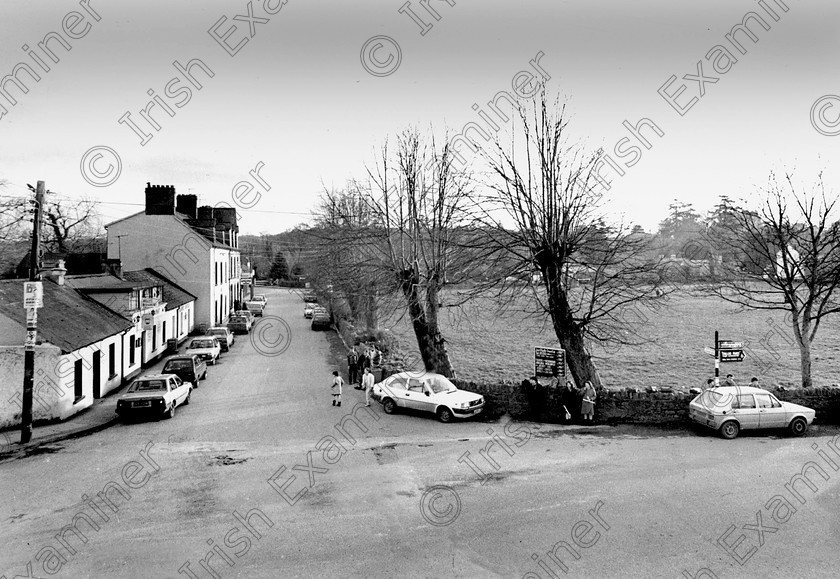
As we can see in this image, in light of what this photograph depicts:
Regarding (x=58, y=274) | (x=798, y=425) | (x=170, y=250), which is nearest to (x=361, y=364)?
(x=58, y=274)

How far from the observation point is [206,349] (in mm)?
28828

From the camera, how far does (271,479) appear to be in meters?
12.0

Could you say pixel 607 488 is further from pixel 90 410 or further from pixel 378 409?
pixel 90 410

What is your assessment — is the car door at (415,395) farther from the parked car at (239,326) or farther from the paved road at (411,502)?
the parked car at (239,326)

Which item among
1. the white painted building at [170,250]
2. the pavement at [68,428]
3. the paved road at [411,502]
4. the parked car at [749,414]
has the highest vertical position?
the white painted building at [170,250]

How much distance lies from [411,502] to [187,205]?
154 ft

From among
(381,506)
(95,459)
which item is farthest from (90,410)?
(381,506)

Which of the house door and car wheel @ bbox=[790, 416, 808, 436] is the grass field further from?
the house door

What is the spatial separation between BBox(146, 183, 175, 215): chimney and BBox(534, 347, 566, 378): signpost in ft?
106

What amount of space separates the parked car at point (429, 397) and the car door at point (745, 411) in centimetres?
729

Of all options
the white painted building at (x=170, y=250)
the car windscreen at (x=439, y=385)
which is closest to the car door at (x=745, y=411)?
the car windscreen at (x=439, y=385)

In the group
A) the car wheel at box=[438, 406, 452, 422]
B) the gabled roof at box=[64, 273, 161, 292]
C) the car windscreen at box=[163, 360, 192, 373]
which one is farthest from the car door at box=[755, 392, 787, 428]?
the gabled roof at box=[64, 273, 161, 292]

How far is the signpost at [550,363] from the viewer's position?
59.4 feet

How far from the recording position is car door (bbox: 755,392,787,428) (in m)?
15.3
